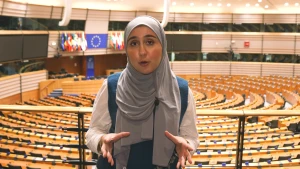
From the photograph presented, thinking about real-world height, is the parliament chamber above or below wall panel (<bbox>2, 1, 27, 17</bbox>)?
below

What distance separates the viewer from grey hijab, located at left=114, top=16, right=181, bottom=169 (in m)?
1.63

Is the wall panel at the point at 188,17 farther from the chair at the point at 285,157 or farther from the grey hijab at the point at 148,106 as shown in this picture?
the grey hijab at the point at 148,106

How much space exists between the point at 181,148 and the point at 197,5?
2515 cm

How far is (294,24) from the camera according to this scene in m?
26.1

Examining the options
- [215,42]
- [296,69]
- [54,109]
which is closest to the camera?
[54,109]

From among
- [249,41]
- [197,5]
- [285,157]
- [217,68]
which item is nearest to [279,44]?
[249,41]

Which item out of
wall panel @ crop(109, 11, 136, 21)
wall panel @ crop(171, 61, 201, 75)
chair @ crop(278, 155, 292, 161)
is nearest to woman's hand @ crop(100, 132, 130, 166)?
chair @ crop(278, 155, 292, 161)

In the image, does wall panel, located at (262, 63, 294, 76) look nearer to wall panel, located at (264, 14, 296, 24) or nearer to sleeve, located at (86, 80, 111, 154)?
wall panel, located at (264, 14, 296, 24)

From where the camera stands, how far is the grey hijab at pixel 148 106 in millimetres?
1629

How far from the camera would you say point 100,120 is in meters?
1.78

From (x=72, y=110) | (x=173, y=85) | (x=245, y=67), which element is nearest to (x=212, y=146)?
(x=72, y=110)

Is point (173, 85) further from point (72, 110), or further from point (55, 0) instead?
point (55, 0)

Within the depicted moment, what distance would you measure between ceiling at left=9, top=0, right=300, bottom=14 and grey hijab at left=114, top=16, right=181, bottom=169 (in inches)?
827

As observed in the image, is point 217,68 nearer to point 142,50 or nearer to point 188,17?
point 188,17
